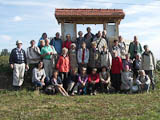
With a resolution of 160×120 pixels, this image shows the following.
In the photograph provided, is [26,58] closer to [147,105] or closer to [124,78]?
[124,78]

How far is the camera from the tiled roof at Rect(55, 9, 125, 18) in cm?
1428

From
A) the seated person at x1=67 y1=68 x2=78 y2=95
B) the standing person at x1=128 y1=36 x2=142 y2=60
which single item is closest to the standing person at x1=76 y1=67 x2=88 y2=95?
the seated person at x1=67 y1=68 x2=78 y2=95

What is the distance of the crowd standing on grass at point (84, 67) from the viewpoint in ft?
33.2

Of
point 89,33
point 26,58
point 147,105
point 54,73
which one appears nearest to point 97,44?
point 89,33

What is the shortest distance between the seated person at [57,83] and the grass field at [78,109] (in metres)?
1.13

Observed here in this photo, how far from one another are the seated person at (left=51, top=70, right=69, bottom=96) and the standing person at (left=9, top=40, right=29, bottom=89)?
4.38 ft

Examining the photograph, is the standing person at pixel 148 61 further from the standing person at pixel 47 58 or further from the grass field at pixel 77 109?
the standing person at pixel 47 58

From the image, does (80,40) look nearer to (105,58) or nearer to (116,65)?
(105,58)

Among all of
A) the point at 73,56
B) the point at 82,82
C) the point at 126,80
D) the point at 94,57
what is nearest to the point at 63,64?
the point at 73,56

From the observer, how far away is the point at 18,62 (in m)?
10.1

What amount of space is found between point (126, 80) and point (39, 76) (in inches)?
148

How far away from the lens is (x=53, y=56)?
1056 cm

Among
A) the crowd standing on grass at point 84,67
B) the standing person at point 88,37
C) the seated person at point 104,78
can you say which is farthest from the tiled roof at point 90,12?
the seated person at point 104,78

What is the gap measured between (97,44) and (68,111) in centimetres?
477
